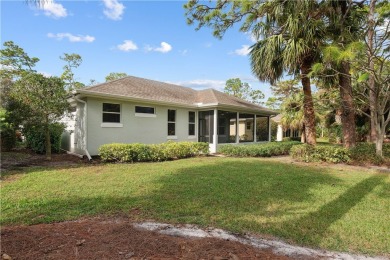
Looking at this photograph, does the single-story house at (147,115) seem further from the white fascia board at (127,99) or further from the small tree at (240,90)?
the small tree at (240,90)

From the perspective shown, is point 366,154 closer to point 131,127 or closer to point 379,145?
point 379,145

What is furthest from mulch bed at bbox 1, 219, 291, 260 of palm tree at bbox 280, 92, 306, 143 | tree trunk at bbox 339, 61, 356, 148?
palm tree at bbox 280, 92, 306, 143

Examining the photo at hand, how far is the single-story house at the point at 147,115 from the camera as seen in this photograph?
1161 cm

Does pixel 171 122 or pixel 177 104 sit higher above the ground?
pixel 177 104

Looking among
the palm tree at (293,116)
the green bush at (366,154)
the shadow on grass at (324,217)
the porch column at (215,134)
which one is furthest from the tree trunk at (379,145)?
the palm tree at (293,116)

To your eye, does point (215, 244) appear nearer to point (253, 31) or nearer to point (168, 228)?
point (168, 228)

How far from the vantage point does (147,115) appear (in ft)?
44.9

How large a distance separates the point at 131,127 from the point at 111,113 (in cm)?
131

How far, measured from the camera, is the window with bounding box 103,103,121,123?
12061 millimetres

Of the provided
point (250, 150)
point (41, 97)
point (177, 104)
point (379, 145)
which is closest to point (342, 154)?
point (379, 145)

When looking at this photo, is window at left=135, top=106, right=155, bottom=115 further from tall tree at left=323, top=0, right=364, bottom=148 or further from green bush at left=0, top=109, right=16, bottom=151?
tall tree at left=323, top=0, right=364, bottom=148

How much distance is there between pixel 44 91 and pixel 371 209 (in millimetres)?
11921

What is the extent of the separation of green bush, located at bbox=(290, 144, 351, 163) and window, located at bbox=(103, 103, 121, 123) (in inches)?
368

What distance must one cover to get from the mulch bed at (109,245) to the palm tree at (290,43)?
985 centimetres
